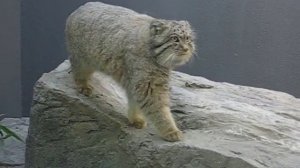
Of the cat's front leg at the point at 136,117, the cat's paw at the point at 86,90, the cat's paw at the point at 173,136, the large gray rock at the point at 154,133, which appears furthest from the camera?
the cat's paw at the point at 86,90

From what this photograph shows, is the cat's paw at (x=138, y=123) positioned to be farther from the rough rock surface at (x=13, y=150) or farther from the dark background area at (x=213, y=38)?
the dark background area at (x=213, y=38)

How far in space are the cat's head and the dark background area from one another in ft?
6.28

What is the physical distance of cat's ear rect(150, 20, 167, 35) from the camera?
2979mm

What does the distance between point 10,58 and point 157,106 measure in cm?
257

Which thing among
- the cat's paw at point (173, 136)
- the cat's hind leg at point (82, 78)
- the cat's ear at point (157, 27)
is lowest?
the cat's paw at point (173, 136)

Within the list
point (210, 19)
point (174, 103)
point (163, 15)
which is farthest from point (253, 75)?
point (174, 103)

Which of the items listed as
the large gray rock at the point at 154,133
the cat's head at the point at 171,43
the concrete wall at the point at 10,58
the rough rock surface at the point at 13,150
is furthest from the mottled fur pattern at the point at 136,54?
the concrete wall at the point at 10,58

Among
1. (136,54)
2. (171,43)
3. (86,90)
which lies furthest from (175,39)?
(86,90)

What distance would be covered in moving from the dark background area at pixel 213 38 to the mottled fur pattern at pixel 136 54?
152cm

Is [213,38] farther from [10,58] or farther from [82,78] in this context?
[10,58]

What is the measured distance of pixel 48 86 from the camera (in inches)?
137

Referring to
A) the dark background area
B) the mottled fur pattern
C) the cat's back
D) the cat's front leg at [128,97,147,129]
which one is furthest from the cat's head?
the dark background area

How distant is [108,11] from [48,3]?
6.02 feet

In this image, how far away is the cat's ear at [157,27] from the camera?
298cm
